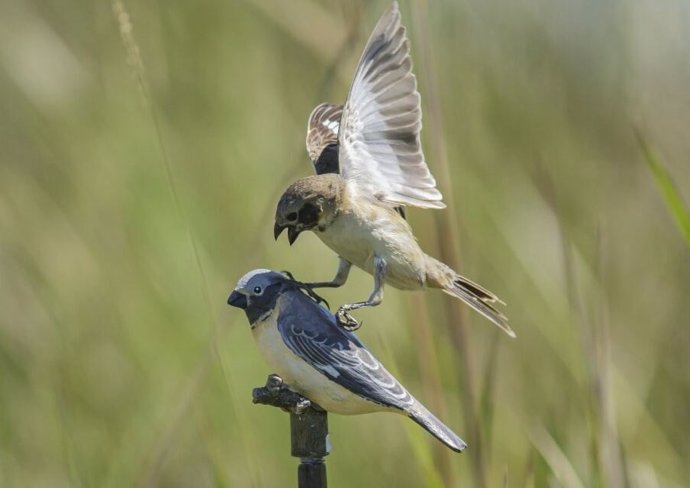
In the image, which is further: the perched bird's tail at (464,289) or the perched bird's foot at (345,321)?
the perched bird's tail at (464,289)

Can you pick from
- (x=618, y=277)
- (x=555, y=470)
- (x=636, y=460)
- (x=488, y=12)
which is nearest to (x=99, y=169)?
(x=488, y=12)

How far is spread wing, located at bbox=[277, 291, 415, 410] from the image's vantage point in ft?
7.03

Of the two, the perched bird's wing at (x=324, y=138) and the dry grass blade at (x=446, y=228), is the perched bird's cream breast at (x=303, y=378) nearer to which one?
the dry grass blade at (x=446, y=228)

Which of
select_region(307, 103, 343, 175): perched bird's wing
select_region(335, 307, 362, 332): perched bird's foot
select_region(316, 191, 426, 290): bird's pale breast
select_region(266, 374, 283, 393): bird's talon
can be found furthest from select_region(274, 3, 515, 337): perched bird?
select_region(266, 374, 283, 393): bird's talon

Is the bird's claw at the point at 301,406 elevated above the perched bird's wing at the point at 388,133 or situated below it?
below

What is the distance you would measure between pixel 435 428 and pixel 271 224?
2.15 meters

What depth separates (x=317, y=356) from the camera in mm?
2182

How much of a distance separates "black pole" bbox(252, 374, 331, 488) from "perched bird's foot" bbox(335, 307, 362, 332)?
17 centimetres

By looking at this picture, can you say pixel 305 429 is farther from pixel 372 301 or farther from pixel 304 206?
pixel 304 206

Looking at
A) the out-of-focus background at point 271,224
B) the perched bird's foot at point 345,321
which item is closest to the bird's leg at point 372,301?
the perched bird's foot at point 345,321

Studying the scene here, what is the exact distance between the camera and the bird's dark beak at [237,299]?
2.22 meters

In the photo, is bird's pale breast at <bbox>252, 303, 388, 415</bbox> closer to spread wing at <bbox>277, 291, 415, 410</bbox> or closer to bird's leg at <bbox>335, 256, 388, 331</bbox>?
spread wing at <bbox>277, 291, 415, 410</bbox>

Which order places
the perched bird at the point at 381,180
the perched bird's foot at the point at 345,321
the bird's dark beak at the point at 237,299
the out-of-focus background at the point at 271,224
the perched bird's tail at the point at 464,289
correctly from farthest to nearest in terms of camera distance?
the out-of-focus background at the point at 271,224 → the perched bird's tail at the point at 464,289 → the perched bird at the point at 381,180 → the perched bird's foot at the point at 345,321 → the bird's dark beak at the point at 237,299

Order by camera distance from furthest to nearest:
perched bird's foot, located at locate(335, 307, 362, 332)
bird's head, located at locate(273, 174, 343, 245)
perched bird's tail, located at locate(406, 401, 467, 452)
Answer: bird's head, located at locate(273, 174, 343, 245)
perched bird's foot, located at locate(335, 307, 362, 332)
perched bird's tail, located at locate(406, 401, 467, 452)
